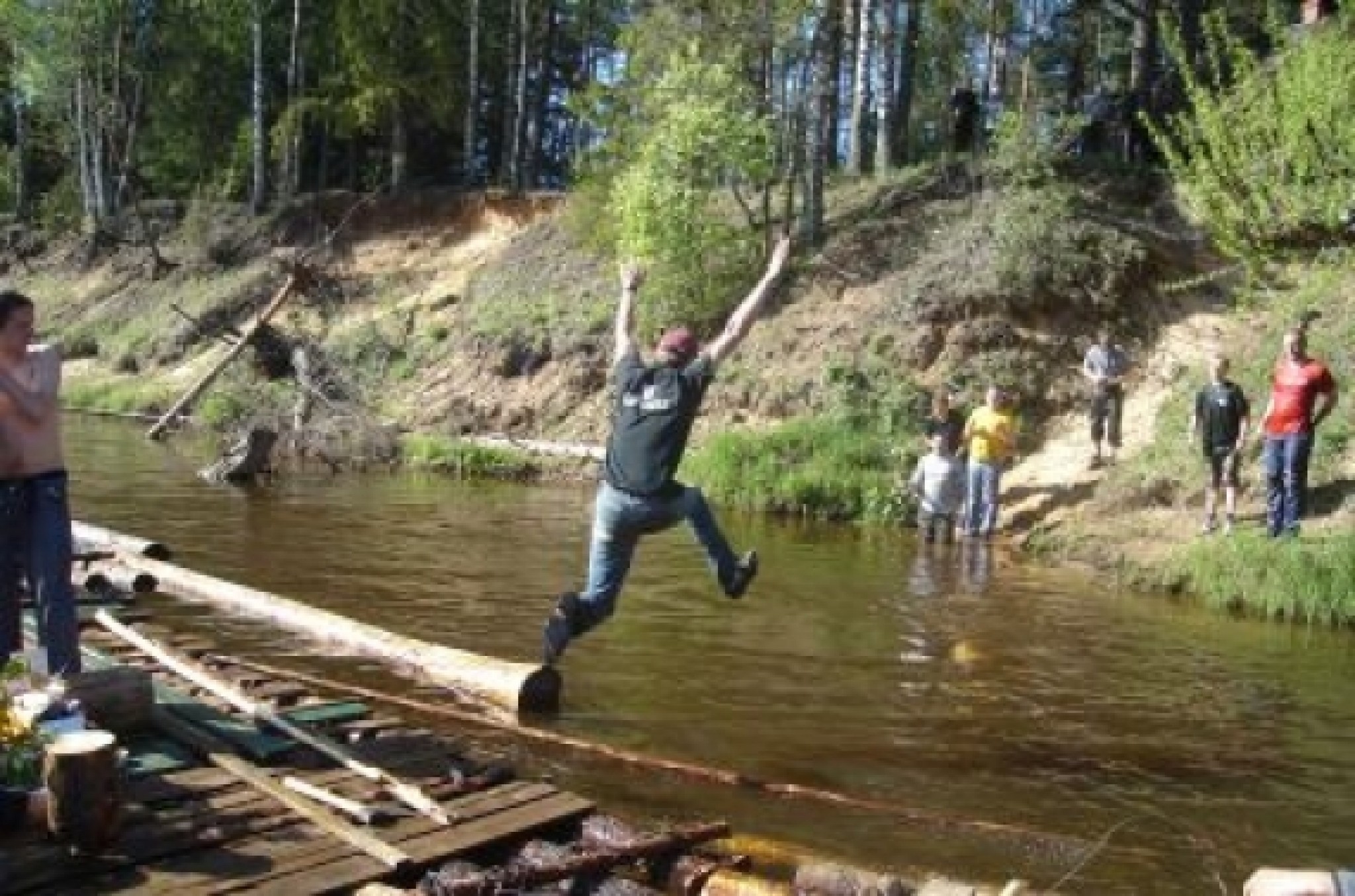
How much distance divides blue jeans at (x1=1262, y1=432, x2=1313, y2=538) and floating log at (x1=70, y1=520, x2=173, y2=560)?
416 inches

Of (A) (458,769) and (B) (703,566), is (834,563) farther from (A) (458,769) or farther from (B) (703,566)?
(A) (458,769)

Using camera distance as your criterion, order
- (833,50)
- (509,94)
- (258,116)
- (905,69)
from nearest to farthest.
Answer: (833,50), (905,69), (258,116), (509,94)

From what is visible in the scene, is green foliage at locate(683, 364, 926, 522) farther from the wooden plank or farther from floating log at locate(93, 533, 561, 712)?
the wooden plank

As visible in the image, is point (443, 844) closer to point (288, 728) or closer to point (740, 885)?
point (740, 885)

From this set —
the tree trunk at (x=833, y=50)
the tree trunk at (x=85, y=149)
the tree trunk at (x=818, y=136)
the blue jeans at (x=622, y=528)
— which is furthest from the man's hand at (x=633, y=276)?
the tree trunk at (x=85, y=149)

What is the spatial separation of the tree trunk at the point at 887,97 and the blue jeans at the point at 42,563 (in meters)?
23.4

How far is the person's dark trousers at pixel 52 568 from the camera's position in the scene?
7.35 metres

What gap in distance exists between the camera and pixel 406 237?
3919cm

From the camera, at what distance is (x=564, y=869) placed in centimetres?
628

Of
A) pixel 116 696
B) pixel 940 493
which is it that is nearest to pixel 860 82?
pixel 940 493

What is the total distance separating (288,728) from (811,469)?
13137 millimetres

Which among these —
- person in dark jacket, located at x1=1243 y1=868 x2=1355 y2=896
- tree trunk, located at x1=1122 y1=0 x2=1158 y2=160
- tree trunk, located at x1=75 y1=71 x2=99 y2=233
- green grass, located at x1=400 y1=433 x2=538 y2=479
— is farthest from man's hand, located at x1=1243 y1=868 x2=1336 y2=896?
tree trunk, located at x1=75 y1=71 x2=99 y2=233

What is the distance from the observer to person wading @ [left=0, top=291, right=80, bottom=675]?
23.1 ft

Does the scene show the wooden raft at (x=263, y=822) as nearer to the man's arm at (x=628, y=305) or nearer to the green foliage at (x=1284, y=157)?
the man's arm at (x=628, y=305)
